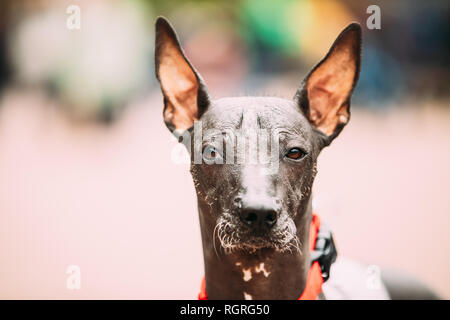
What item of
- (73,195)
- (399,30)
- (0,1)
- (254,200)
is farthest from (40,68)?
→ (254,200)

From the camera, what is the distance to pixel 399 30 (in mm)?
3439

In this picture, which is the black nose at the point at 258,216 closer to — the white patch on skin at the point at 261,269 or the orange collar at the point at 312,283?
the white patch on skin at the point at 261,269

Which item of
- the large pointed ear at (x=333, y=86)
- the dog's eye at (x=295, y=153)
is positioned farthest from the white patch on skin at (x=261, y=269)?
the large pointed ear at (x=333, y=86)

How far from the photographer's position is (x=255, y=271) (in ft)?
5.65

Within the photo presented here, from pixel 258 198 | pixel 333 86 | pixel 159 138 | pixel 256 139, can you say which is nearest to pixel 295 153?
pixel 256 139

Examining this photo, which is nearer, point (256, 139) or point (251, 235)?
point (251, 235)

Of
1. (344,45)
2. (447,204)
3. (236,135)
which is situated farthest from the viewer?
(447,204)

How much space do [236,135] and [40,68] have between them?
108 inches

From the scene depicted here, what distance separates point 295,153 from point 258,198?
269 millimetres

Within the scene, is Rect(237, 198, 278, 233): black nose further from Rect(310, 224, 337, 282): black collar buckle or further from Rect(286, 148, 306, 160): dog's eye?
Rect(310, 224, 337, 282): black collar buckle

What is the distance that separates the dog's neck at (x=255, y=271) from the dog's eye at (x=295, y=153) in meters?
0.19

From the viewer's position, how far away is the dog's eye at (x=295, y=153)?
5.51 ft

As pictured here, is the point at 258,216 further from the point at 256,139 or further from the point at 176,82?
the point at 176,82
